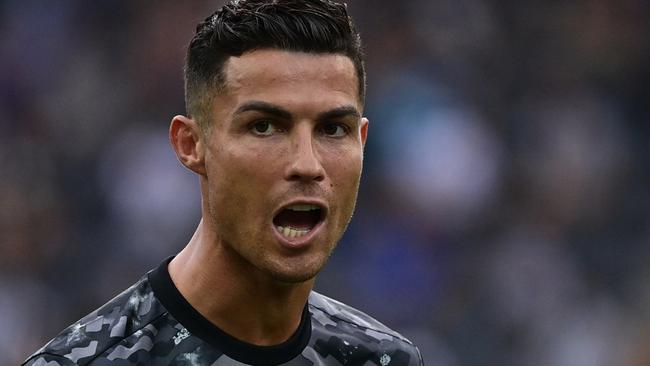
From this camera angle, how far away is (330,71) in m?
3.40

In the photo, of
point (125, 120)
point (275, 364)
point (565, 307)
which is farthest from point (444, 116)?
point (275, 364)

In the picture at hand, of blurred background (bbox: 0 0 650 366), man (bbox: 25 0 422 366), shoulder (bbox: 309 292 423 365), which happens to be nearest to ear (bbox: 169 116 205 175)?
man (bbox: 25 0 422 366)

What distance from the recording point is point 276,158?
328cm

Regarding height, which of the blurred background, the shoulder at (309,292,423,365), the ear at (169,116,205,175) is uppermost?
the ear at (169,116,205,175)

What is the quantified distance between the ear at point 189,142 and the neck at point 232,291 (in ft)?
0.73

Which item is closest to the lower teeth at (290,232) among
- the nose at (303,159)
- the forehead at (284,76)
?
the nose at (303,159)

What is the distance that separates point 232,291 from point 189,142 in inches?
19.7

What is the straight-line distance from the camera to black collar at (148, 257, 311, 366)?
11.5 feet

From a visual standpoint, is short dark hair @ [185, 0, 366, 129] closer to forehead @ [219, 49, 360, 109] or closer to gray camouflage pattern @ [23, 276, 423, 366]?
forehead @ [219, 49, 360, 109]

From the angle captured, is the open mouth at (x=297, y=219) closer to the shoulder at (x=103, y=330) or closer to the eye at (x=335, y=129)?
the eye at (x=335, y=129)

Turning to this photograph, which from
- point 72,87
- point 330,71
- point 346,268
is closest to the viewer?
point 330,71

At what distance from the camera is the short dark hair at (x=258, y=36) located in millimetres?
3379

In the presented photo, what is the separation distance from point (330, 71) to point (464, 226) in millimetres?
5984

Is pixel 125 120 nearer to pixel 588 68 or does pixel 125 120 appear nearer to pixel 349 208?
pixel 588 68
